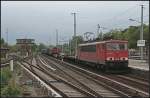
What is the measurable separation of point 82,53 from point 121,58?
12178 millimetres

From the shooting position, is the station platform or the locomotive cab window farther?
the locomotive cab window

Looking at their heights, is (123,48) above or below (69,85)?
above

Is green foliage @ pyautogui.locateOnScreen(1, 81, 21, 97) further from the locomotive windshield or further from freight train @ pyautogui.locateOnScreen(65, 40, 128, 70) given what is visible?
the locomotive windshield

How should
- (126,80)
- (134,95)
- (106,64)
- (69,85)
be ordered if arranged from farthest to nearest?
1. (106,64)
2. (126,80)
3. (69,85)
4. (134,95)

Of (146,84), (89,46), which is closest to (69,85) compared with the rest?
(146,84)

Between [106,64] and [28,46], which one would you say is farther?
[28,46]

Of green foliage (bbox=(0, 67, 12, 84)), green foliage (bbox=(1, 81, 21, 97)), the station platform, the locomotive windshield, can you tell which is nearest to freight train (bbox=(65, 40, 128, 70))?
the locomotive windshield

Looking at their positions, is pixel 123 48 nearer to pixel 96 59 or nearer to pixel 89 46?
pixel 96 59

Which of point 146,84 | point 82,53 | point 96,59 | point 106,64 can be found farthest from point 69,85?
point 82,53

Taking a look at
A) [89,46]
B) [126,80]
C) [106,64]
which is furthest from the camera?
[89,46]

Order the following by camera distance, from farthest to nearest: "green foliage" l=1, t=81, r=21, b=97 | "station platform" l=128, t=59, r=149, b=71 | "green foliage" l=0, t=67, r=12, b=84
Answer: "station platform" l=128, t=59, r=149, b=71 → "green foliage" l=0, t=67, r=12, b=84 → "green foliage" l=1, t=81, r=21, b=97

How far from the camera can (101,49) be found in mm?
35531

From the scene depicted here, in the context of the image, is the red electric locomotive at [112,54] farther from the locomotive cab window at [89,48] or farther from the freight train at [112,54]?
the locomotive cab window at [89,48]

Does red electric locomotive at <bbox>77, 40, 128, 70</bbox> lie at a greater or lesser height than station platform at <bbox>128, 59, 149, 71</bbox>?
greater
